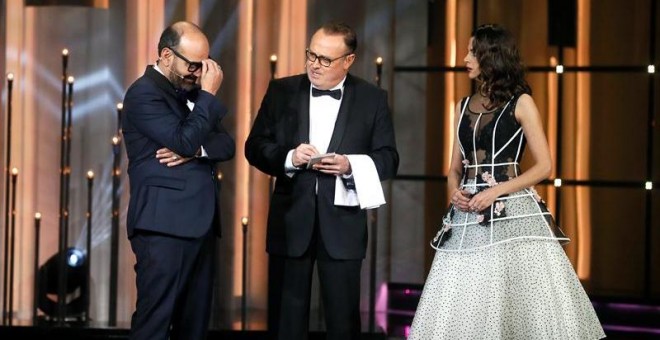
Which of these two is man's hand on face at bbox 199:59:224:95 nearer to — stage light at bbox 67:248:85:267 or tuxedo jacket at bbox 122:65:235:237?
tuxedo jacket at bbox 122:65:235:237

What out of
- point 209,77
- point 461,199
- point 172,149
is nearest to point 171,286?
point 172,149

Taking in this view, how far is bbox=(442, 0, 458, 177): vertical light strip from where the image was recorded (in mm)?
6656

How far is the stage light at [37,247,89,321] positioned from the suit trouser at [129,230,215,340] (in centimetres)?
219

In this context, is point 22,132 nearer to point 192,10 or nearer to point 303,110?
point 192,10

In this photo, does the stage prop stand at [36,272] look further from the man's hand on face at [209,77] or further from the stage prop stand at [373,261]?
the man's hand on face at [209,77]

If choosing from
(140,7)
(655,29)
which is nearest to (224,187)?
(140,7)

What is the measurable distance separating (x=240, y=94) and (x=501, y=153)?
8.02 feet

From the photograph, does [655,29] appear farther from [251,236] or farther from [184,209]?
[184,209]

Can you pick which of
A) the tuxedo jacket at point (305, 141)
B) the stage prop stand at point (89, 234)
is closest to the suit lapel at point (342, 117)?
the tuxedo jacket at point (305, 141)

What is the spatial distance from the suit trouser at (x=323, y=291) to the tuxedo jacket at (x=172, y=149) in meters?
0.41

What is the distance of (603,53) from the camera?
6586mm

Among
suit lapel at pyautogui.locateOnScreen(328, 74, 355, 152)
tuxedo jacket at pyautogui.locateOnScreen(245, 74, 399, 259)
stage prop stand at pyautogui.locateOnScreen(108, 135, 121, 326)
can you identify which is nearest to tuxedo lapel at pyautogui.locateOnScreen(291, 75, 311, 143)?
tuxedo jacket at pyautogui.locateOnScreen(245, 74, 399, 259)

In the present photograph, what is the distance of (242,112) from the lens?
6430 mm

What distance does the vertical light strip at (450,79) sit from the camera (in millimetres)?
6656
